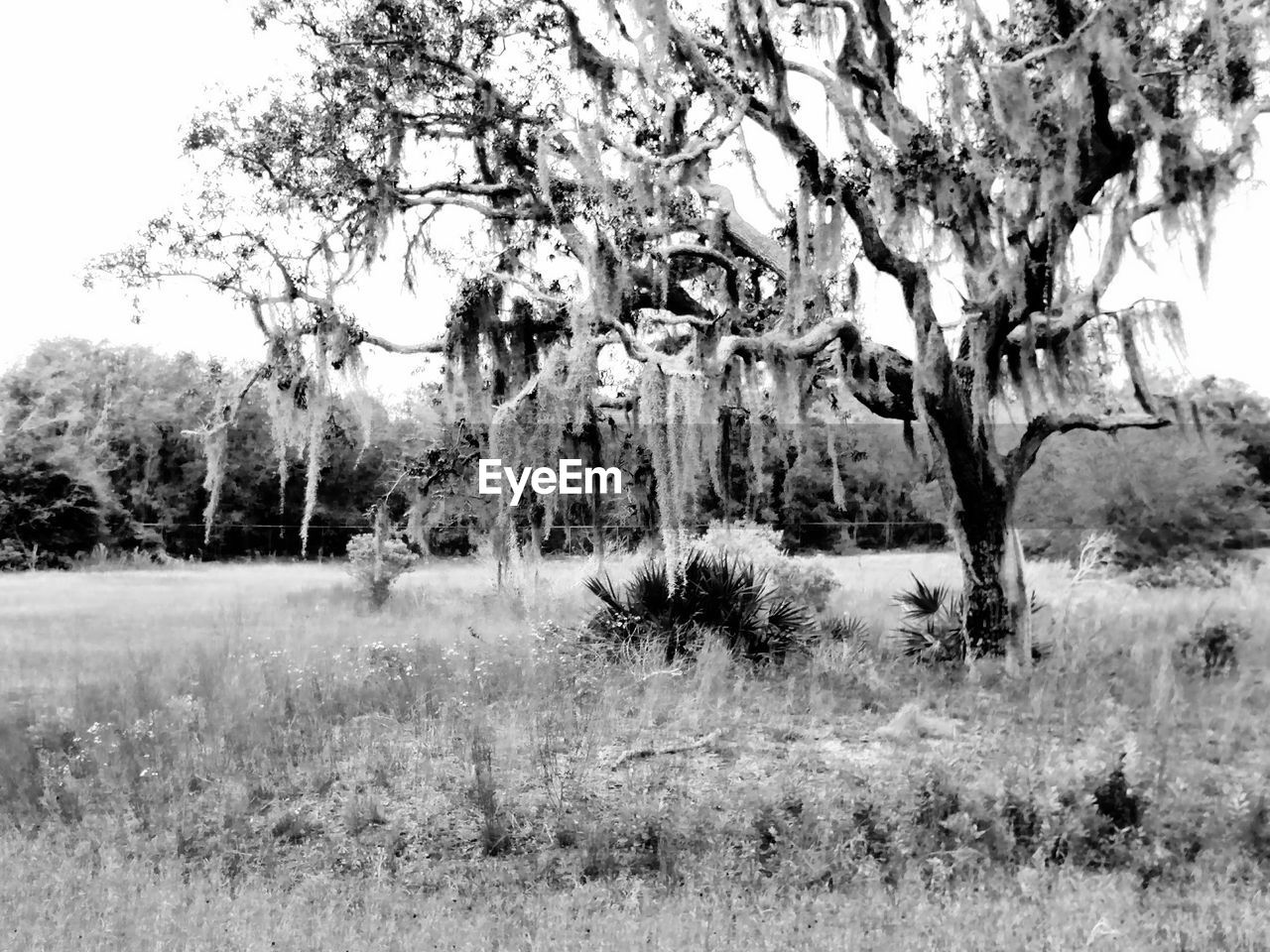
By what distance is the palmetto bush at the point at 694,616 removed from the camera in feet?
33.4

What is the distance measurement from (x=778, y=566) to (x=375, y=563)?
5182 millimetres

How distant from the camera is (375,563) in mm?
13992

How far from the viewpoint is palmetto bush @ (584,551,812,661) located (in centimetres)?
1019

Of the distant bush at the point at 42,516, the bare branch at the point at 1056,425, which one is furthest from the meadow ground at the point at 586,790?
the bare branch at the point at 1056,425

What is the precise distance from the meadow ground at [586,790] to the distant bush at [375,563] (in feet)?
7.61

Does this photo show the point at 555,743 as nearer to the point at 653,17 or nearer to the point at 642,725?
the point at 642,725

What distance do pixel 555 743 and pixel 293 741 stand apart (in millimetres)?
1820

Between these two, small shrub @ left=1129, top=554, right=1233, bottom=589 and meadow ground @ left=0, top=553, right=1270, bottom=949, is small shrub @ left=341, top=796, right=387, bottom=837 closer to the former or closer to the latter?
meadow ground @ left=0, top=553, right=1270, bottom=949

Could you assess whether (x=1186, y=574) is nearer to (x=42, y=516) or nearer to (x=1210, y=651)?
(x=1210, y=651)

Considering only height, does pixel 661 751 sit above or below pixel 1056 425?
below

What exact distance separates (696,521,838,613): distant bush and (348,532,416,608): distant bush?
13.9 feet

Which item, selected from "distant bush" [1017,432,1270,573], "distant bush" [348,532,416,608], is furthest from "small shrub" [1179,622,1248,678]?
"distant bush" [348,532,416,608]

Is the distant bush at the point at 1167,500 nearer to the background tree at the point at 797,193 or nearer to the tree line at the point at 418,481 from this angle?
the tree line at the point at 418,481

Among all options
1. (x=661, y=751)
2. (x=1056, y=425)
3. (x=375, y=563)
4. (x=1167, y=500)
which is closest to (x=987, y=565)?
(x=1056, y=425)
